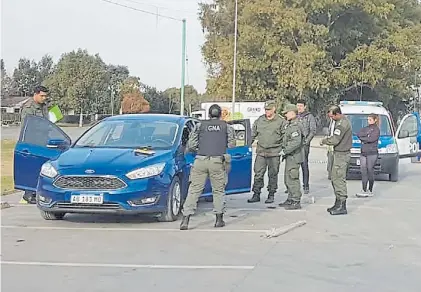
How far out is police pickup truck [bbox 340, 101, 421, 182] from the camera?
19.5 metres

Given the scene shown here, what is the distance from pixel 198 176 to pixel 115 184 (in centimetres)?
115

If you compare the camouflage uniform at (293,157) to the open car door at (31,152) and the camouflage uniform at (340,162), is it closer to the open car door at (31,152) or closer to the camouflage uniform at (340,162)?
the camouflage uniform at (340,162)

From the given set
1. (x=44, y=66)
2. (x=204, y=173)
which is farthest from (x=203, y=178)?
(x=44, y=66)

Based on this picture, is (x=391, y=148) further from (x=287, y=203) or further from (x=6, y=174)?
(x=6, y=174)

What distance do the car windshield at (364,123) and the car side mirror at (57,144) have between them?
1049 centimetres

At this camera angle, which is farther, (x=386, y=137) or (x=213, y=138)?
(x=386, y=137)

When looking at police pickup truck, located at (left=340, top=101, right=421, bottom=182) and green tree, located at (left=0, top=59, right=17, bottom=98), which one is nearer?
police pickup truck, located at (left=340, top=101, right=421, bottom=182)

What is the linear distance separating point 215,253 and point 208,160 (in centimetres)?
196

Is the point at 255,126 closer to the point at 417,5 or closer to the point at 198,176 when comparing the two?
the point at 198,176

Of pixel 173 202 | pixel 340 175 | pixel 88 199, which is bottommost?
pixel 173 202

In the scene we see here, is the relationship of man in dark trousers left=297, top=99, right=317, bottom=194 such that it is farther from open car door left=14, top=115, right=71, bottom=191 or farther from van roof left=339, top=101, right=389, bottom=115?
van roof left=339, top=101, right=389, bottom=115

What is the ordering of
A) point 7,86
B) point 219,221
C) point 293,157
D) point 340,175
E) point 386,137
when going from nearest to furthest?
point 219,221
point 340,175
point 293,157
point 386,137
point 7,86

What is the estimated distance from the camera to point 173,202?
10930mm


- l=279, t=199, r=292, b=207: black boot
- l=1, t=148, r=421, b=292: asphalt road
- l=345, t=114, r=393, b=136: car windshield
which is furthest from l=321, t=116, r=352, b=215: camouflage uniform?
l=345, t=114, r=393, b=136: car windshield
